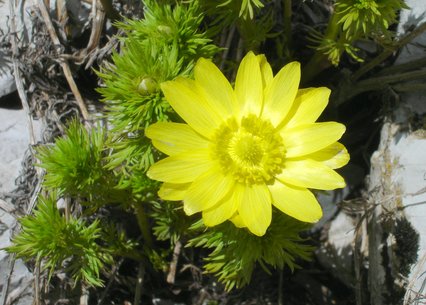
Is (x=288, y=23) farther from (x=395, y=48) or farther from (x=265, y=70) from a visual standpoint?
(x=265, y=70)

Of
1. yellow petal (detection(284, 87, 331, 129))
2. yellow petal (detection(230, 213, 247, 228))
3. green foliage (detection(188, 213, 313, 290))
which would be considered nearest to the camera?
yellow petal (detection(230, 213, 247, 228))

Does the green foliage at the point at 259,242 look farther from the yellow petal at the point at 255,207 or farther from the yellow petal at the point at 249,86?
the yellow petal at the point at 249,86

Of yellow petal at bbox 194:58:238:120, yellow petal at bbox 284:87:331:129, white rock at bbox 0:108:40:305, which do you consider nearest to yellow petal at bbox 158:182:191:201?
yellow petal at bbox 194:58:238:120

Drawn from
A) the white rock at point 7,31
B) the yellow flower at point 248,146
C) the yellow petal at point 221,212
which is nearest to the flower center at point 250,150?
the yellow flower at point 248,146

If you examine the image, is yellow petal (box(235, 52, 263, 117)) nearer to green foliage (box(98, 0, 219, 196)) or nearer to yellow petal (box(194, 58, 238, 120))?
yellow petal (box(194, 58, 238, 120))

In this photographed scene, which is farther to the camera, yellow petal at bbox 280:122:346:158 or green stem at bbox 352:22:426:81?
green stem at bbox 352:22:426:81

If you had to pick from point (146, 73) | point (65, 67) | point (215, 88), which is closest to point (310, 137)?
point (215, 88)
